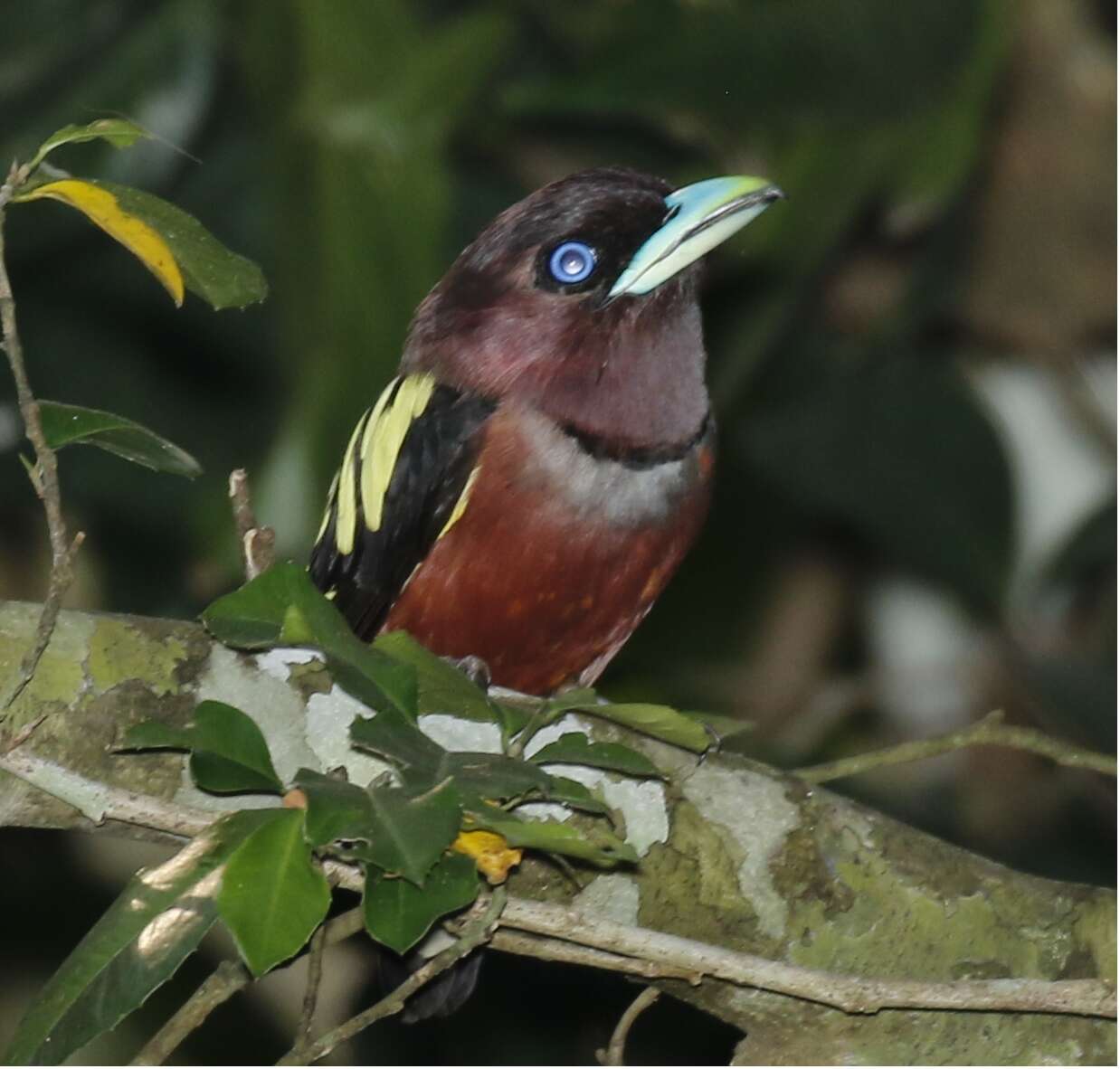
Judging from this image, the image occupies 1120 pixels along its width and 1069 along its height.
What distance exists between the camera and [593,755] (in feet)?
7.36

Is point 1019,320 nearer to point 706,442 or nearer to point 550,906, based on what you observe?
point 706,442

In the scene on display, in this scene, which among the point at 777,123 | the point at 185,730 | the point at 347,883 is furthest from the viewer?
the point at 777,123

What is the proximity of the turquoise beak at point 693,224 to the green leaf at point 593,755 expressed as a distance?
3.68 ft

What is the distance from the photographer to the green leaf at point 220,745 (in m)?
2.05

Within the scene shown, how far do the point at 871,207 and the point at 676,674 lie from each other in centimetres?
155

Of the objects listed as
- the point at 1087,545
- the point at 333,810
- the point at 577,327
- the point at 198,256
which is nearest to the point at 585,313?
the point at 577,327

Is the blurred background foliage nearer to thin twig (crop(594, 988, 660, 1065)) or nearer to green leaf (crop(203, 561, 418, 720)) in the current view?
thin twig (crop(594, 988, 660, 1065))

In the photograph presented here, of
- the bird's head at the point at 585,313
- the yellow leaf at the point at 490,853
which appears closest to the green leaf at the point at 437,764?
the yellow leaf at the point at 490,853

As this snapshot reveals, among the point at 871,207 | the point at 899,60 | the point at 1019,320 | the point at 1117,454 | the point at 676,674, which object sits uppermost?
the point at 899,60

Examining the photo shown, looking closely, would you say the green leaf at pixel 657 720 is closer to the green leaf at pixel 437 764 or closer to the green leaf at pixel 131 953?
the green leaf at pixel 437 764

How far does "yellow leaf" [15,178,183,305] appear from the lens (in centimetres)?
209

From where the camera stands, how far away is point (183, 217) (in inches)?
85.6

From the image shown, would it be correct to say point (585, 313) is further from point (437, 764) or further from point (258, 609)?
point (437, 764)

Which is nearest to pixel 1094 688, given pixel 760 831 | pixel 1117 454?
pixel 1117 454
